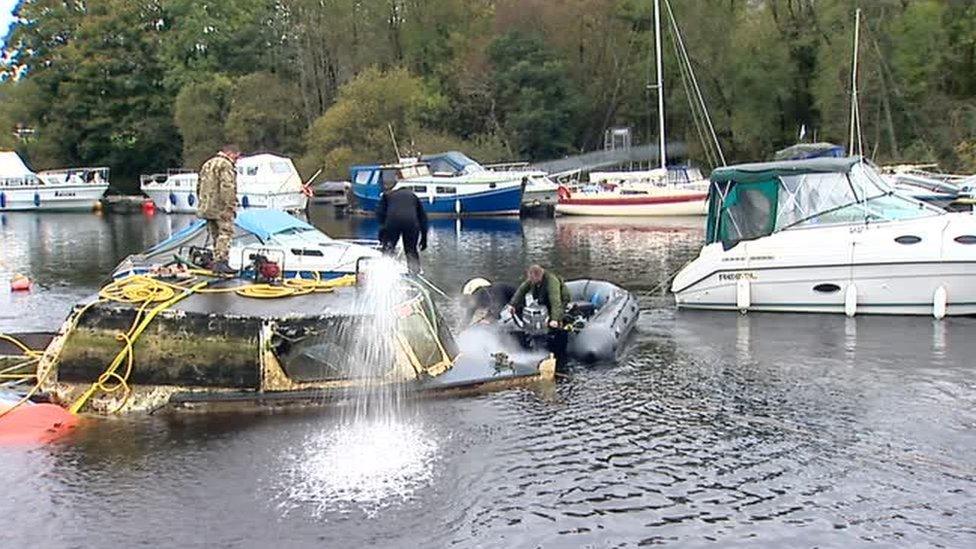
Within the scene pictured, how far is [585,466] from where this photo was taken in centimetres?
943

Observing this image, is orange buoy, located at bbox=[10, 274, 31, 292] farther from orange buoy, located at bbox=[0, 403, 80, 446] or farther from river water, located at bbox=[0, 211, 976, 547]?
river water, located at bbox=[0, 211, 976, 547]

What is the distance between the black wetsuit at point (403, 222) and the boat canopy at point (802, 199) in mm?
5318

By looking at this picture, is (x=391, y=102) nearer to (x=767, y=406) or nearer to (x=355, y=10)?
(x=355, y=10)

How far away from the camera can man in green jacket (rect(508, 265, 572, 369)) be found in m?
13.4

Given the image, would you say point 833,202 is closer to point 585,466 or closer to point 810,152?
point 585,466

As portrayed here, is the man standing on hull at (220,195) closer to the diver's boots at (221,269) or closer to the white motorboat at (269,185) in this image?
the diver's boots at (221,269)

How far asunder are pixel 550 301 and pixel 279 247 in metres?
7.76

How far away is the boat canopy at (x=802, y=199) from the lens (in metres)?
16.6

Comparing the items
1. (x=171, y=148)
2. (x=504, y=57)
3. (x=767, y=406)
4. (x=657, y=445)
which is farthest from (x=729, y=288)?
(x=171, y=148)

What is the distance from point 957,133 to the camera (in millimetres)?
43094

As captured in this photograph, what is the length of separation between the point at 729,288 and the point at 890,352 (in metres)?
3.70

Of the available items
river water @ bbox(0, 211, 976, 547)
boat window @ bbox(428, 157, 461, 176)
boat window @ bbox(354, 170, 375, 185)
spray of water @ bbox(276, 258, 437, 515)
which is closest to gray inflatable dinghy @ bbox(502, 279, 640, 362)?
river water @ bbox(0, 211, 976, 547)

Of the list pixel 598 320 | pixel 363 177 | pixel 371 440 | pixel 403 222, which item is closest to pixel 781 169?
pixel 598 320

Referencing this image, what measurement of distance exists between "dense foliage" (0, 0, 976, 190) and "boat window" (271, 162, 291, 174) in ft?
32.6
